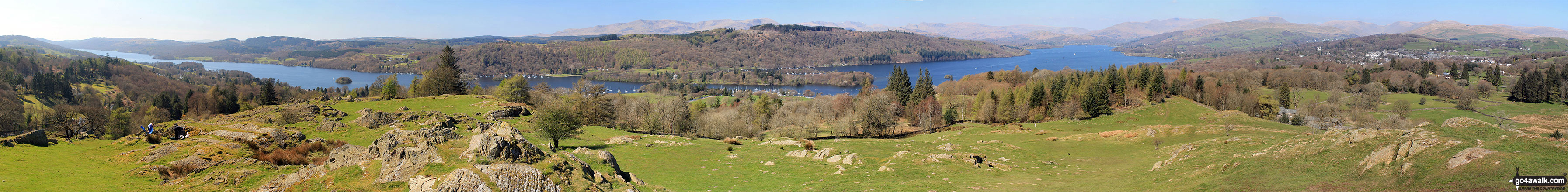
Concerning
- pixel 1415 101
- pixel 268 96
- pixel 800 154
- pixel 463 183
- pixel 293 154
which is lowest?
pixel 1415 101

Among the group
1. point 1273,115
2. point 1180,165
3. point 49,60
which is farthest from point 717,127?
point 49,60

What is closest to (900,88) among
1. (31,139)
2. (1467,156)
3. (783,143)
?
(783,143)

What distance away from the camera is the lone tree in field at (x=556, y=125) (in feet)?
97.1

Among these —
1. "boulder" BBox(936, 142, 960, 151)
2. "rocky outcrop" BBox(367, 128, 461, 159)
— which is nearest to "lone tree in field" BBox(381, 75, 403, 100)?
"rocky outcrop" BBox(367, 128, 461, 159)

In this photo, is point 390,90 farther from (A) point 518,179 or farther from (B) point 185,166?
(A) point 518,179

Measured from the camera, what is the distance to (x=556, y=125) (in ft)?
97.4

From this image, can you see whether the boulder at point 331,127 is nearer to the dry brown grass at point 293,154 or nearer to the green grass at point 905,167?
the dry brown grass at point 293,154

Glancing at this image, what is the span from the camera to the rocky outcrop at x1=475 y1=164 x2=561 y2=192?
40.9ft

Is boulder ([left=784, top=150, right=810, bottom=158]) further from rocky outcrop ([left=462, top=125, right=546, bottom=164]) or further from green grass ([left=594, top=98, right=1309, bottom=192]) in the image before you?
rocky outcrop ([left=462, top=125, right=546, bottom=164])

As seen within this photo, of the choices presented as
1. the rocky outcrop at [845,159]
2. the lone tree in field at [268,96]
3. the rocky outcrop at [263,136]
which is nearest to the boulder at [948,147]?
the rocky outcrop at [845,159]

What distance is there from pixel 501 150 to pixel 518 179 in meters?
2.79

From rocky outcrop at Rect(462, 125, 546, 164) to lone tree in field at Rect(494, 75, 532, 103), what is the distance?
142 feet

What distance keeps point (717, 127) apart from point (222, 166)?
3406 centimetres

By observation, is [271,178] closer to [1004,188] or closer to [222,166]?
[222,166]
